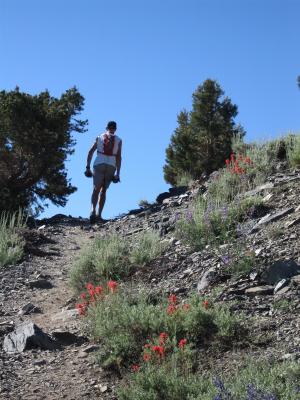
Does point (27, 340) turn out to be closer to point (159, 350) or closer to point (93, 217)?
point (159, 350)

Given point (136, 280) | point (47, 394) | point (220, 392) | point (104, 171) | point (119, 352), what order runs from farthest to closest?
point (104, 171), point (136, 280), point (119, 352), point (47, 394), point (220, 392)

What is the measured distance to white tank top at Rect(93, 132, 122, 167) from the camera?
13.0m

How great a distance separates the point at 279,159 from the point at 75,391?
27.4 ft

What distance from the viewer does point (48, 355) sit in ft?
18.2

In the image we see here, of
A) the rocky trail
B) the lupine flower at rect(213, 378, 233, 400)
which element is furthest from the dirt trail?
the lupine flower at rect(213, 378, 233, 400)

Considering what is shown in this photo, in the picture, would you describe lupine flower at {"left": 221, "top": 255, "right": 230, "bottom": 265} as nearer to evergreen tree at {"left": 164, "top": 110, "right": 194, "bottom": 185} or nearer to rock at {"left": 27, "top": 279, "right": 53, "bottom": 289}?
rock at {"left": 27, "top": 279, "right": 53, "bottom": 289}

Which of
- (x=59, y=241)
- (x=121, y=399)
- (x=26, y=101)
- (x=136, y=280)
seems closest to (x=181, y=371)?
(x=121, y=399)

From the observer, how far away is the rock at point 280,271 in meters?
5.75

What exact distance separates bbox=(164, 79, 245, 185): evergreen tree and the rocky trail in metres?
15.4

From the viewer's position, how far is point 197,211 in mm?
8836

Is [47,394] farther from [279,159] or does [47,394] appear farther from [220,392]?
[279,159]

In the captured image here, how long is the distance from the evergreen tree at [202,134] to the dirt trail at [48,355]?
16.9 metres

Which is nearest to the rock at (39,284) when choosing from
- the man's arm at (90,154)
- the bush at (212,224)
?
the bush at (212,224)

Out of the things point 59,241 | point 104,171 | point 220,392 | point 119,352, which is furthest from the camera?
point 104,171
